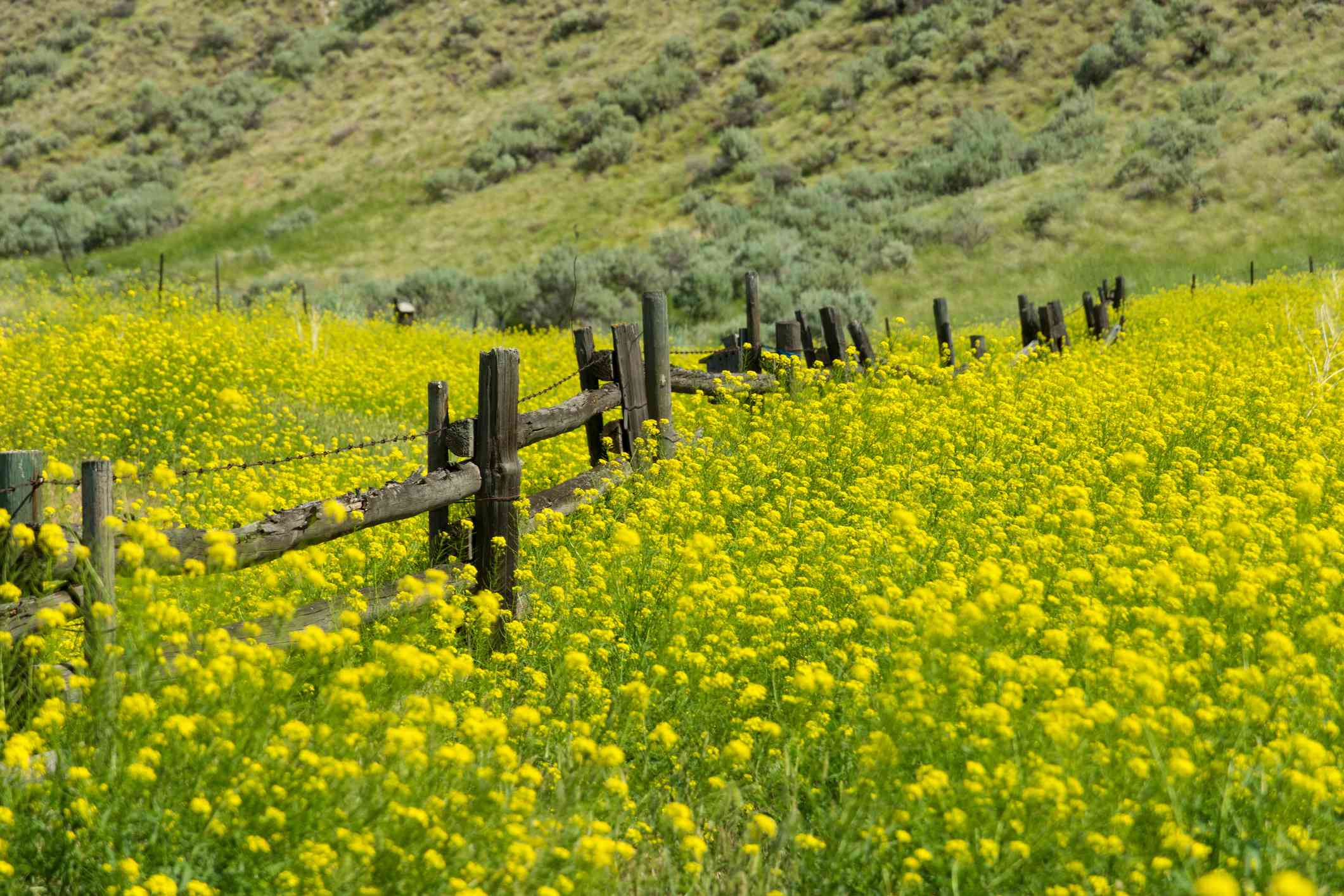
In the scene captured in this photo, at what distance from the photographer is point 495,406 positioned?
5.58m

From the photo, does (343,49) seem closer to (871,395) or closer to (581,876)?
(871,395)

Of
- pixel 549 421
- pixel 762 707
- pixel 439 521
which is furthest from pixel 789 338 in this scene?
pixel 762 707

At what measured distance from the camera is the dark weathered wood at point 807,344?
10945 mm

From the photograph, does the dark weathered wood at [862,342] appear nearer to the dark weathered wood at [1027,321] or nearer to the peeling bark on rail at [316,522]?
the dark weathered wood at [1027,321]

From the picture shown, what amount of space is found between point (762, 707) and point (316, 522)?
2.11 metres

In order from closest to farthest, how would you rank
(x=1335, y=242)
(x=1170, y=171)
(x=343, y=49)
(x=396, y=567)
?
(x=396, y=567)
(x=1335, y=242)
(x=1170, y=171)
(x=343, y=49)

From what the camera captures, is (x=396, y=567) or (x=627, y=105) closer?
(x=396, y=567)

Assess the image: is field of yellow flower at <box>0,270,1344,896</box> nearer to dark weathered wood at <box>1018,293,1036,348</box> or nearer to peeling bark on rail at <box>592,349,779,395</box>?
peeling bark on rail at <box>592,349,779,395</box>

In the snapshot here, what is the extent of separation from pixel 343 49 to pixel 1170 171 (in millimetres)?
37533

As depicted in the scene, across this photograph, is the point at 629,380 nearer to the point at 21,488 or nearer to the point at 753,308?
the point at 21,488

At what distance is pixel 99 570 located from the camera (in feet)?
12.2

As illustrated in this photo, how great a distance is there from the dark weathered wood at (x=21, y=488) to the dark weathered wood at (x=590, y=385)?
402cm

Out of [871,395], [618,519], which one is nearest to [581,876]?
[618,519]

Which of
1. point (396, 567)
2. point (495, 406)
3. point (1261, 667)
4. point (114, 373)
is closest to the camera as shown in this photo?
point (1261, 667)
